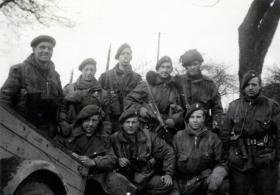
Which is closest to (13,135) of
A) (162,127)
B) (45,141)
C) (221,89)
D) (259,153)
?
(45,141)

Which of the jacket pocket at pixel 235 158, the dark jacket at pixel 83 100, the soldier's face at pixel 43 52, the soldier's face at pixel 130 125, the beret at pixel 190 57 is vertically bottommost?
the jacket pocket at pixel 235 158

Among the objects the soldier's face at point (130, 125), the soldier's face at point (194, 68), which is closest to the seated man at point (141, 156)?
the soldier's face at point (130, 125)

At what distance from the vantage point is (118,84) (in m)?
6.34

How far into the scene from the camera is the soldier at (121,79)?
20.6 feet

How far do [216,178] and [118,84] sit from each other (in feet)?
7.39

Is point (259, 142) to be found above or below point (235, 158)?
above

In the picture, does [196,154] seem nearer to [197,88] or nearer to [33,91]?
[197,88]

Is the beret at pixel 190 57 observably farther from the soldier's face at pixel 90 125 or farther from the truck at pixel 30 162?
the truck at pixel 30 162

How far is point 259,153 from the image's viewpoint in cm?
516

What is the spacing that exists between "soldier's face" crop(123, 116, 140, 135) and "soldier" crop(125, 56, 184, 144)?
0.50 meters

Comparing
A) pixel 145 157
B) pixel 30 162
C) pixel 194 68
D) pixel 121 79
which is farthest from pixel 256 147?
pixel 30 162

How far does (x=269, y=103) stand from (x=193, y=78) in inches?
50.2

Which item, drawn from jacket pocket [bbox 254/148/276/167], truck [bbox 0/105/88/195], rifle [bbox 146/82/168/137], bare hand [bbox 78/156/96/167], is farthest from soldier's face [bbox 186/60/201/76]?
truck [bbox 0/105/88/195]

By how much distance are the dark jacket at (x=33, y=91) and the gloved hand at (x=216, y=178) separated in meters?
2.14
